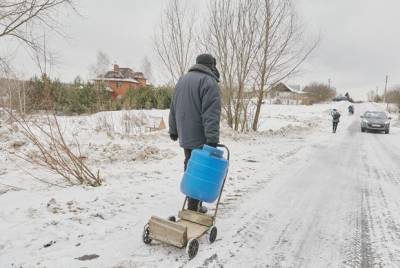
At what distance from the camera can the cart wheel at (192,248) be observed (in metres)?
2.95

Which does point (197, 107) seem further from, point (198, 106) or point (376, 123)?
point (376, 123)

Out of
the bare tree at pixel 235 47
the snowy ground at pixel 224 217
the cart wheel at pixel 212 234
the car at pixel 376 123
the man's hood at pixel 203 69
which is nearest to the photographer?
the snowy ground at pixel 224 217

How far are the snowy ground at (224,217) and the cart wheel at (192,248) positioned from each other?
0.06m

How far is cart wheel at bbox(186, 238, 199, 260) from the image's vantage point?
9.67ft

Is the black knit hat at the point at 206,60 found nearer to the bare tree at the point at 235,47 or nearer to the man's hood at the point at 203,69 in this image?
the man's hood at the point at 203,69

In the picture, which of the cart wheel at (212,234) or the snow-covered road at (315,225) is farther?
the cart wheel at (212,234)

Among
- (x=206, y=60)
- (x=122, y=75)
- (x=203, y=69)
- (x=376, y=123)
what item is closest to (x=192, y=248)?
(x=203, y=69)

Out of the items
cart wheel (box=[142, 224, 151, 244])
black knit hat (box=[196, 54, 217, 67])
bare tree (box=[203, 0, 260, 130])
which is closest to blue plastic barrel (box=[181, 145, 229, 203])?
cart wheel (box=[142, 224, 151, 244])

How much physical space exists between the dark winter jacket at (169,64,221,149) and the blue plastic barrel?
23cm

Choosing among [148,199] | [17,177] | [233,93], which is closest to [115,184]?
[148,199]

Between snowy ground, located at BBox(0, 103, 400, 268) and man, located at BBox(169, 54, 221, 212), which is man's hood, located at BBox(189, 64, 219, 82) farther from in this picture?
snowy ground, located at BBox(0, 103, 400, 268)

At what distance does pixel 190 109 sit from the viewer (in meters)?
3.54

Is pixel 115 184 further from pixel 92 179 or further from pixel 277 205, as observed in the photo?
pixel 277 205

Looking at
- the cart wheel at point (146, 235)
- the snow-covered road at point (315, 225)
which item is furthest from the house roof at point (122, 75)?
the cart wheel at point (146, 235)
